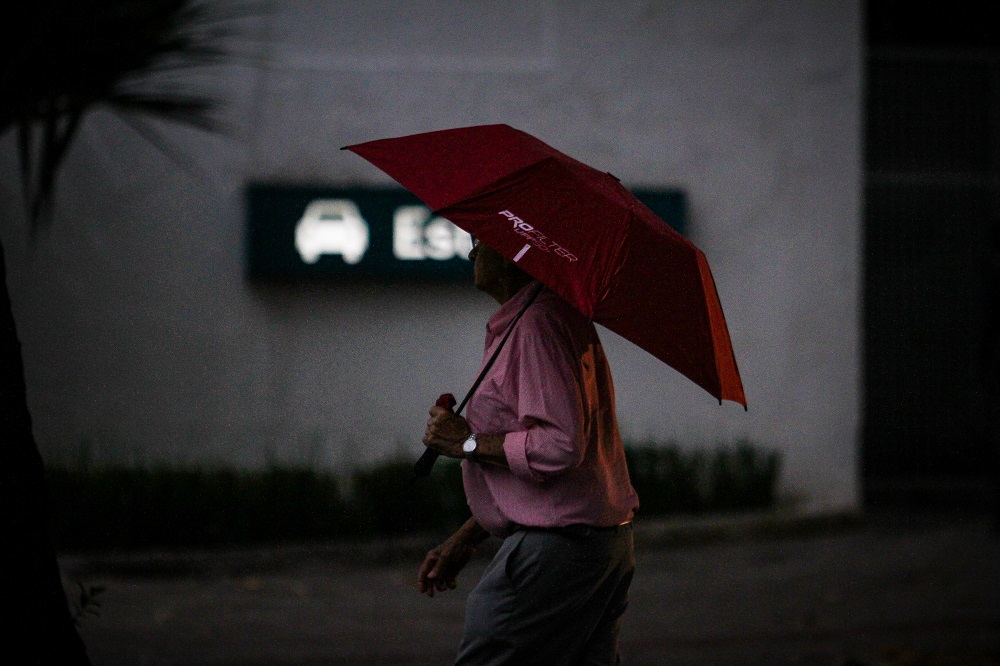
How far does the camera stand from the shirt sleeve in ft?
9.61

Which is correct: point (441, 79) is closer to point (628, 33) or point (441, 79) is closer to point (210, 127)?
point (628, 33)

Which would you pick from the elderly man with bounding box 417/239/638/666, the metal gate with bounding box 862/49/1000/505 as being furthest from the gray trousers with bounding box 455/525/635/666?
the metal gate with bounding box 862/49/1000/505

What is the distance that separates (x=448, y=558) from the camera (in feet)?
10.6

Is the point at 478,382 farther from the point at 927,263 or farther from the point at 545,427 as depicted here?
the point at 927,263

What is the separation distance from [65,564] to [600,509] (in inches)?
197

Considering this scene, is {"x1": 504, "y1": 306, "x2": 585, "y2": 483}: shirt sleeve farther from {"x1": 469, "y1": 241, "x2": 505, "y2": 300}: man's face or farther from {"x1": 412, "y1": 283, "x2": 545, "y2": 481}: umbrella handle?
{"x1": 469, "y1": 241, "x2": 505, "y2": 300}: man's face

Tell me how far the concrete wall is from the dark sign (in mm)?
156

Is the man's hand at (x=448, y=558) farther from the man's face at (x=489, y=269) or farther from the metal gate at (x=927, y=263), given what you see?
the metal gate at (x=927, y=263)

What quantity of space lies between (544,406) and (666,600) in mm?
4368

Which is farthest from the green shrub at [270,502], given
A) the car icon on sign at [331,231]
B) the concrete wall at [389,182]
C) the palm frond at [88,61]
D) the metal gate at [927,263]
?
the metal gate at [927,263]

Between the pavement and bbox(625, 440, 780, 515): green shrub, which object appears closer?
the pavement

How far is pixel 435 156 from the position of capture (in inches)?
128

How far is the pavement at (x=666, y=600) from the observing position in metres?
5.85

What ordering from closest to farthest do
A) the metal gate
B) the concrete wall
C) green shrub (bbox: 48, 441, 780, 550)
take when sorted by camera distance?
green shrub (bbox: 48, 441, 780, 550) → the concrete wall → the metal gate
